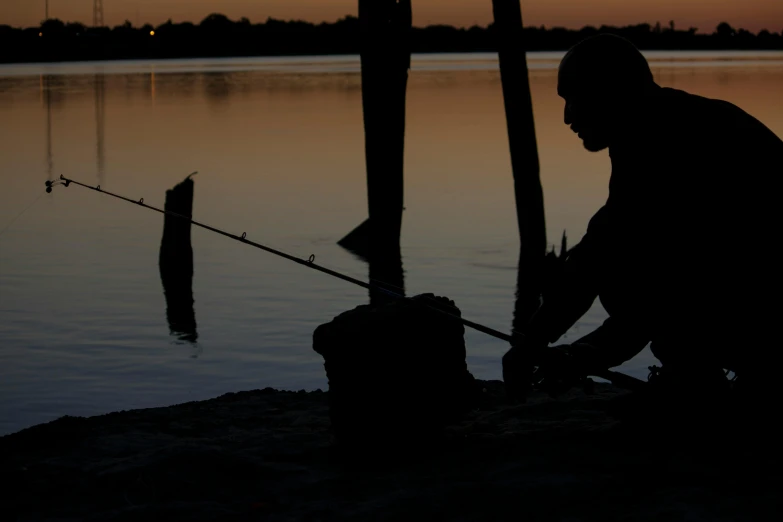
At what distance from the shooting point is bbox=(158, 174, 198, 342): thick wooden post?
12.1 metres

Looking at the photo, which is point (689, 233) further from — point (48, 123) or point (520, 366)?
point (48, 123)

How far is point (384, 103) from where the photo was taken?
37.3 ft

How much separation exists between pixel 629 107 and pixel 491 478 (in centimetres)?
144

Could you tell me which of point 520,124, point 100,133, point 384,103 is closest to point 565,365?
point 384,103

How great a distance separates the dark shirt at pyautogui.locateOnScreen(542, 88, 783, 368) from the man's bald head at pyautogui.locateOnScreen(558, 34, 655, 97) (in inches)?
3.7

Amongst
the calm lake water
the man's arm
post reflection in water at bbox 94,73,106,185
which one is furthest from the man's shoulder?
post reflection in water at bbox 94,73,106,185

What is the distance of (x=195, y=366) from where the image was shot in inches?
382

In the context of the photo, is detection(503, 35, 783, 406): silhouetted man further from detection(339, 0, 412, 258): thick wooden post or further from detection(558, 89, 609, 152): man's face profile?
detection(339, 0, 412, 258): thick wooden post

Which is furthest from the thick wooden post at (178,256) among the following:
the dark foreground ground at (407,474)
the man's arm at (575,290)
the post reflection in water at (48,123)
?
the post reflection in water at (48,123)

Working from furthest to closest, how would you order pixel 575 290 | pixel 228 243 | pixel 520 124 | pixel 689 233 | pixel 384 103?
pixel 228 243 < pixel 520 124 < pixel 384 103 < pixel 575 290 < pixel 689 233

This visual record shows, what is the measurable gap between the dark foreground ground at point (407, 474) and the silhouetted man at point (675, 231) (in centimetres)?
35

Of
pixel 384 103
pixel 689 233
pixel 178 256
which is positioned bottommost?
pixel 178 256

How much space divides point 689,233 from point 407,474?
4.67 ft

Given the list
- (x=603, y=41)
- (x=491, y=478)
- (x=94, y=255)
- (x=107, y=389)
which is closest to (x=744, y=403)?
(x=491, y=478)
